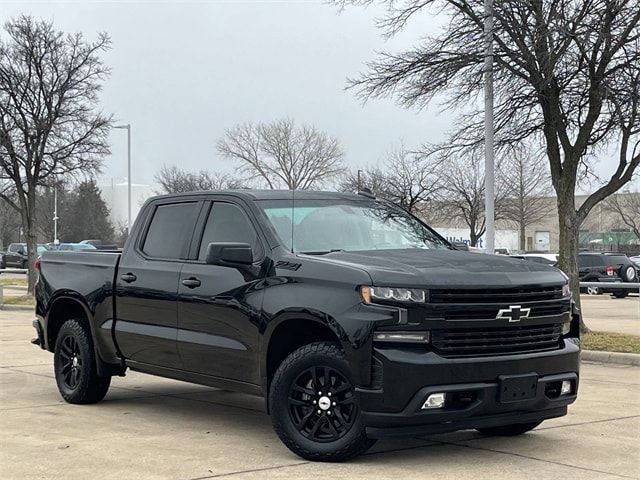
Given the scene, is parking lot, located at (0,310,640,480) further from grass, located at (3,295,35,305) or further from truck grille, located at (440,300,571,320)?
grass, located at (3,295,35,305)

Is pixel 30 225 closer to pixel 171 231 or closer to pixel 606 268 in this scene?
pixel 171 231

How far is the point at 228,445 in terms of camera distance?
6.77m

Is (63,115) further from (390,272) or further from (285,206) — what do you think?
(390,272)

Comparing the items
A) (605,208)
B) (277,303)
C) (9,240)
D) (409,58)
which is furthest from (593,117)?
(9,240)

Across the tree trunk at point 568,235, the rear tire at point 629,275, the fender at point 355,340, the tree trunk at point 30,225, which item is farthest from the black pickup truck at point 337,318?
the rear tire at point 629,275

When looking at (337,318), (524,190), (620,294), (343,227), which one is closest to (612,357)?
(343,227)

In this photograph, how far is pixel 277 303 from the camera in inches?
253

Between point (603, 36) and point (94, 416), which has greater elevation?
point (603, 36)

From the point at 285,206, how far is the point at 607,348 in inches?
319

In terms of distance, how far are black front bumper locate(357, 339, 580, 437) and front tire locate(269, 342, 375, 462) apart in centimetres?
19

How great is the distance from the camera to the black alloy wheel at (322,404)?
598cm

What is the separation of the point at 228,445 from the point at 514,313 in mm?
2332

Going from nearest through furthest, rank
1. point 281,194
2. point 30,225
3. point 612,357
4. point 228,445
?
point 228,445
point 281,194
point 612,357
point 30,225

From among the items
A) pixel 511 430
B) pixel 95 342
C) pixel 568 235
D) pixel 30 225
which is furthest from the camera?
pixel 30 225
